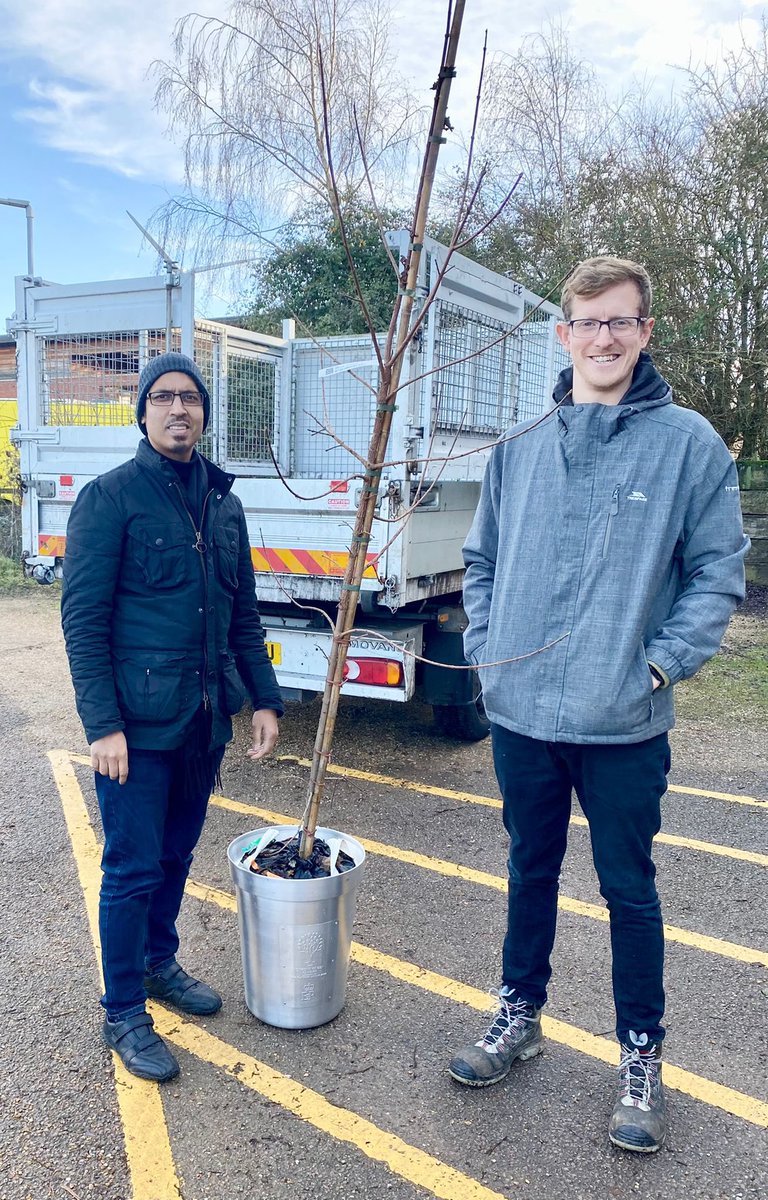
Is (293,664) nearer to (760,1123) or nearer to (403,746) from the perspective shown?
(403,746)

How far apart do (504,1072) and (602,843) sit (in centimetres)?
77

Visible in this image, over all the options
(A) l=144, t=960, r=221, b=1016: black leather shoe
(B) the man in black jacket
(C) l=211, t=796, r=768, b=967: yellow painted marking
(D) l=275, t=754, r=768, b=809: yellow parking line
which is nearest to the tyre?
(D) l=275, t=754, r=768, b=809: yellow parking line

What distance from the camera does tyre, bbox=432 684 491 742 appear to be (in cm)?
526

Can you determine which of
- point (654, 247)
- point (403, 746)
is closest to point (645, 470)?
point (403, 746)

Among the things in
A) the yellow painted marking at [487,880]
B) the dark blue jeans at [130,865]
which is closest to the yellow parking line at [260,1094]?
the dark blue jeans at [130,865]

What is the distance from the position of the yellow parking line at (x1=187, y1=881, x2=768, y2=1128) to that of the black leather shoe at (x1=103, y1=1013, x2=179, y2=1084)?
2.66 feet

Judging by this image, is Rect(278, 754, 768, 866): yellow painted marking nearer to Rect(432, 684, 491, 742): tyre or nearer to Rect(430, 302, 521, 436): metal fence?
Rect(432, 684, 491, 742): tyre

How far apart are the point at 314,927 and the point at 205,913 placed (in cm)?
99

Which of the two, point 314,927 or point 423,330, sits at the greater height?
point 423,330

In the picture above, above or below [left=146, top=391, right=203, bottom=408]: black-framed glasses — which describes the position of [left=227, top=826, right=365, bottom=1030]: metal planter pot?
below

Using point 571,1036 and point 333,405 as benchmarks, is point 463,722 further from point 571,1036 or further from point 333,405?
point 571,1036

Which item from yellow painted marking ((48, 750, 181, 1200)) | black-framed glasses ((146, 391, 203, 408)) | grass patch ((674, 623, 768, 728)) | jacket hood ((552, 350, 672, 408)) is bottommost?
yellow painted marking ((48, 750, 181, 1200))

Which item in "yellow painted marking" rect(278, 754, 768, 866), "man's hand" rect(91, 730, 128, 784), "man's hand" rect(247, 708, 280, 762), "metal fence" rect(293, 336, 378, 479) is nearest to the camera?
"man's hand" rect(91, 730, 128, 784)

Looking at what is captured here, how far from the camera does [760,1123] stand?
2287 millimetres
